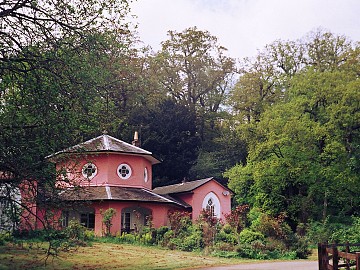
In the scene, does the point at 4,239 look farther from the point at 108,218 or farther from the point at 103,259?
the point at 108,218

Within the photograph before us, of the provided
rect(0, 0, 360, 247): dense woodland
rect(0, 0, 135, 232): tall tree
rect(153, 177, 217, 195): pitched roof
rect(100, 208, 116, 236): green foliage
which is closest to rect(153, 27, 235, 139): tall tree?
rect(0, 0, 360, 247): dense woodland

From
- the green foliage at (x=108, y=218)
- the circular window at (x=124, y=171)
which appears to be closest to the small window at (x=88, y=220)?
the green foliage at (x=108, y=218)

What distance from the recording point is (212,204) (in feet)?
133

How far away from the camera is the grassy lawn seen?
1991 cm

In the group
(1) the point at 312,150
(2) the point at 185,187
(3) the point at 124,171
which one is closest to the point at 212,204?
(2) the point at 185,187

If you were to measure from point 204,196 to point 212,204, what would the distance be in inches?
40.3

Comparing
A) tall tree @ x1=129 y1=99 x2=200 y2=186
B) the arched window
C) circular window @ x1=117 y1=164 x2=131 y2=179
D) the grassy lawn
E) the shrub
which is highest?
tall tree @ x1=129 y1=99 x2=200 y2=186

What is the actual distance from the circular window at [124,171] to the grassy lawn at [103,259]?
10327 mm

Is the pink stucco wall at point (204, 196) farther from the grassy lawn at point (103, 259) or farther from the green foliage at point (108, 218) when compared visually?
the grassy lawn at point (103, 259)

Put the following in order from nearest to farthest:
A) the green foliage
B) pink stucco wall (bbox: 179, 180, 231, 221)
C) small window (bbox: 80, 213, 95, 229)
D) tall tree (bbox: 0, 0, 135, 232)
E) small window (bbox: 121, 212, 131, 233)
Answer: tall tree (bbox: 0, 0, 135, 232)
the green foliage
small window (bbox: 80, 213, 95, 229)
small window (bbox: 121, 212, 131, 233)
pink stucco wall (bbox: 179, 180, 231, 221)

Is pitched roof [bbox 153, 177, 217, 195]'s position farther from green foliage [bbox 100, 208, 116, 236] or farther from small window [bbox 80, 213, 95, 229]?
green foliage [bbox 100, 208, 116, 236]

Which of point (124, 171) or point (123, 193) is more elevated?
point (124, 171)

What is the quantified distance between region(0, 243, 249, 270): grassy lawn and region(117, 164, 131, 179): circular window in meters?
10.3

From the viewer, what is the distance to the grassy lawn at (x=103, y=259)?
784 inches
